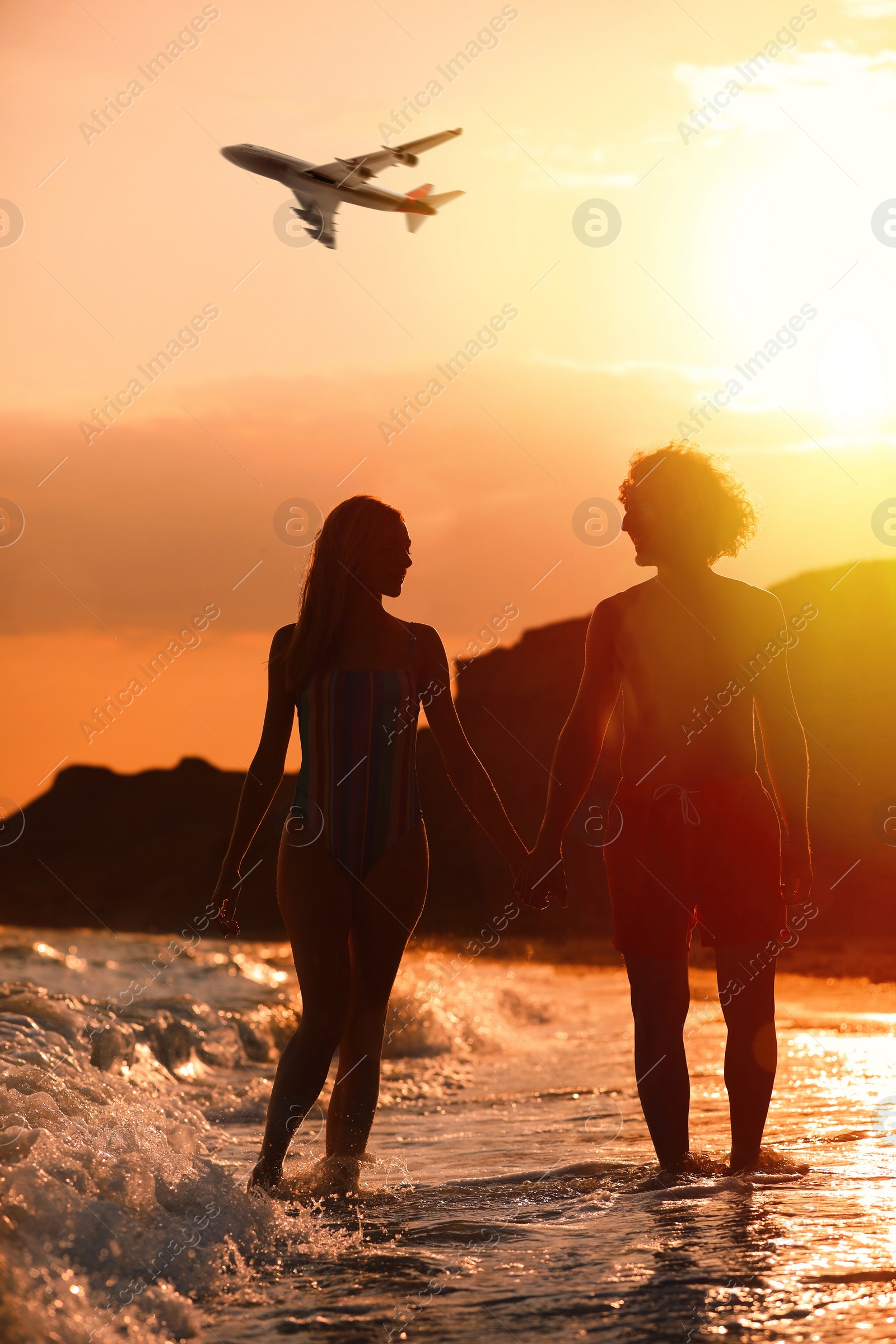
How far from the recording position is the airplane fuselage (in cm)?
1335

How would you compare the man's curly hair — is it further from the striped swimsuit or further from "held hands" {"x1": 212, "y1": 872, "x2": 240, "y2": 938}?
"held hands" {"x1": 212, "y1": 872, "x2": 240, "y2": 938}

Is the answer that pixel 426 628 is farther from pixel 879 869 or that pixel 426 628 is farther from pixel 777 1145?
pixel 879 869

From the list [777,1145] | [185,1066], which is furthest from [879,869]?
[777,1145]

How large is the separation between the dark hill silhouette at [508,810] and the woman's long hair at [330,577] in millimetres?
647

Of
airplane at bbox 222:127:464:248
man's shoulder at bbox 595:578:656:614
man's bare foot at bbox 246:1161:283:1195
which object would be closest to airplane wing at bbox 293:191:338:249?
airplane at bbox 222:127:464:248

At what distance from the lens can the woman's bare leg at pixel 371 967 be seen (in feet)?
11.8

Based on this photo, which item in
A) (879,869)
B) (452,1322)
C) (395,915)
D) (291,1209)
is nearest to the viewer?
(452,1322)

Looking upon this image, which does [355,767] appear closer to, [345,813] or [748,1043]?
[345,813]

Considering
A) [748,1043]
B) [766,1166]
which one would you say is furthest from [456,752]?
[766,1166]

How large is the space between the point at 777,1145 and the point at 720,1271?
2.00 m

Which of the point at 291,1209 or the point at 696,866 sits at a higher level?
the point at 696,866

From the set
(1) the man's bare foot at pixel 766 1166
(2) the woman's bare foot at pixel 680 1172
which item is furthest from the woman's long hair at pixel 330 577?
(1) the man's bare foot at pixel 766 1166

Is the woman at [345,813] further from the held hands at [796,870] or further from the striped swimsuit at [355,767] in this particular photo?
the held hands at [796,870]

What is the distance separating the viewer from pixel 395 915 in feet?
11.9
